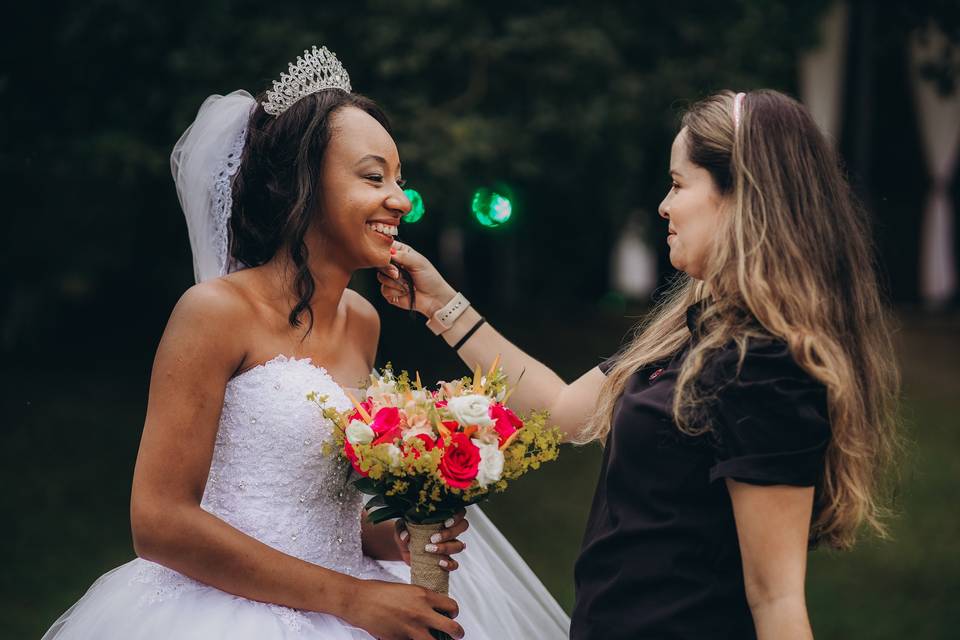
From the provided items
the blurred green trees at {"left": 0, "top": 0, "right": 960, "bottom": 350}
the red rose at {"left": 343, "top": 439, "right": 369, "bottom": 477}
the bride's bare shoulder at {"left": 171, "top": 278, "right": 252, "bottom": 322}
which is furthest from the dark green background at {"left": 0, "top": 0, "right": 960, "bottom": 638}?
the red rose at {"left": 343, "top": 439, "right": 369, "bottom": 477}

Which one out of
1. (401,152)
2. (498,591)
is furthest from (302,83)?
(401,152)

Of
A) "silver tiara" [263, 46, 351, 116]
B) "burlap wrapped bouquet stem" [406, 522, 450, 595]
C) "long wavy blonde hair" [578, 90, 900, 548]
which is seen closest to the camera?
"long wavy blonde hair" [578, 90, 900, 548]

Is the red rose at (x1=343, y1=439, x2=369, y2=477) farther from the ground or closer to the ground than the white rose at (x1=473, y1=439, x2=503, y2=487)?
farther from the ground

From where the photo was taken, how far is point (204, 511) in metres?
2.54

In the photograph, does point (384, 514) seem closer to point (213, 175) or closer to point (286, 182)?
point (286, 182)

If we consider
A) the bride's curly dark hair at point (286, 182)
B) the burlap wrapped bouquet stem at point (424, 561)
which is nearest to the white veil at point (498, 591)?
the burlap wrapped bouquet stem at point (424, 561)

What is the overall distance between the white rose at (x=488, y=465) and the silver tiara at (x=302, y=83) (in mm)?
1212

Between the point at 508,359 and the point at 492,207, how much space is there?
482mm

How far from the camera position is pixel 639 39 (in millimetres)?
9234

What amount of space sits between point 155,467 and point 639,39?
7.68m

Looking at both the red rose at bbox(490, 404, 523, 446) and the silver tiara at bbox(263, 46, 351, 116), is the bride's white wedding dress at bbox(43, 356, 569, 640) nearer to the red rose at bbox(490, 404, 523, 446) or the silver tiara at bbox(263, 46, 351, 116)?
the red rose at bbox(490, 404, 523, 446)

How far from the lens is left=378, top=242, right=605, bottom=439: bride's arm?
3.08 meters

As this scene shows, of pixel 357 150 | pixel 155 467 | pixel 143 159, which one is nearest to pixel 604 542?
pixel 155 467

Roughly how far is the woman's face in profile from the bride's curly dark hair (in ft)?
3.22
